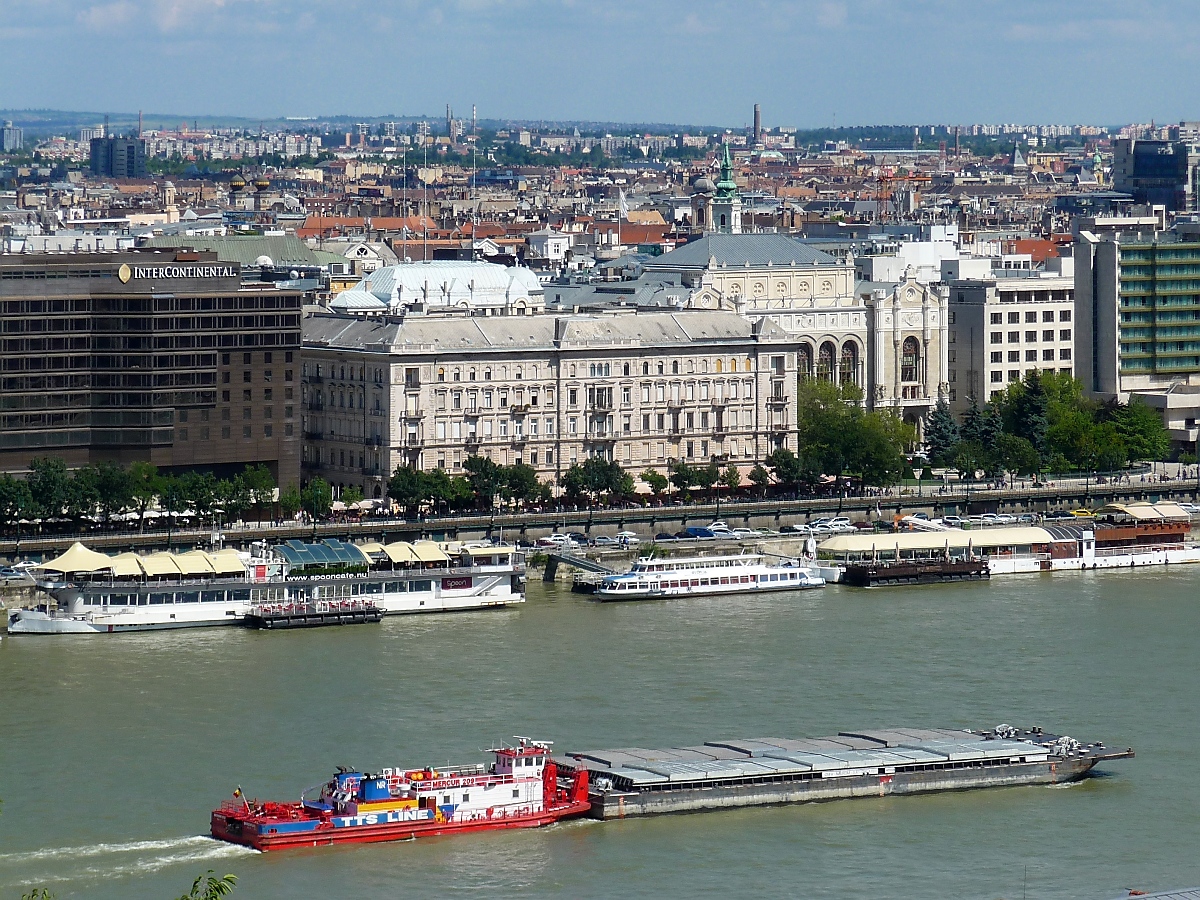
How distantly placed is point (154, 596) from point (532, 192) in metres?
146

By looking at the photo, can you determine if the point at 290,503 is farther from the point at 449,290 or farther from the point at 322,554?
the point at 449,290

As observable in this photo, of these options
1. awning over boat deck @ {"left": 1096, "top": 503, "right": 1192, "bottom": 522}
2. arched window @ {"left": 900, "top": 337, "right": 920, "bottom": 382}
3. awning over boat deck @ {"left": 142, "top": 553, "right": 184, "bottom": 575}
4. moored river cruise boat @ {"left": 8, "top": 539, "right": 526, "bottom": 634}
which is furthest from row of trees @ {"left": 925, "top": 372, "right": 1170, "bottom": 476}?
awning over boat deck @ {"left": 142, "top": 553, "right": 184, "bottom": 575}

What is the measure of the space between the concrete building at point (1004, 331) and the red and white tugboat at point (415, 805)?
44661 millimetres

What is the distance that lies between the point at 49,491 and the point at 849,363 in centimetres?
2560

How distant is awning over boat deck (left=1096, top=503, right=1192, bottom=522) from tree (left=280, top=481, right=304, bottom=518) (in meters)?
16.9

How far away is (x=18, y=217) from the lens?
4798 inches

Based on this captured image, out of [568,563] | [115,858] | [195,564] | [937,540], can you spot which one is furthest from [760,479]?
[115,858]

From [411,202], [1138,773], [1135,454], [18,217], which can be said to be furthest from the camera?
[411,202]

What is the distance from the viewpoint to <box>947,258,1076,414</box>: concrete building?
8225cm

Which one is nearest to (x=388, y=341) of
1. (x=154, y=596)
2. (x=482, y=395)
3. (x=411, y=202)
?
(x=482, y=395)

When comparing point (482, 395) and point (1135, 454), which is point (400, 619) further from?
point (1135, 454)

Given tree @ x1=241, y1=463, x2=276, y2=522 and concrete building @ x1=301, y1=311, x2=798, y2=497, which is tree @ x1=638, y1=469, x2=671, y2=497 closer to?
concrete building @ x1=301, y1=311, x2=798, y2=497

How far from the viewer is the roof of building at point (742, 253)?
3054 inches

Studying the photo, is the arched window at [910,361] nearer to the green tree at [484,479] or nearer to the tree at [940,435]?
the tree at [940,435]
